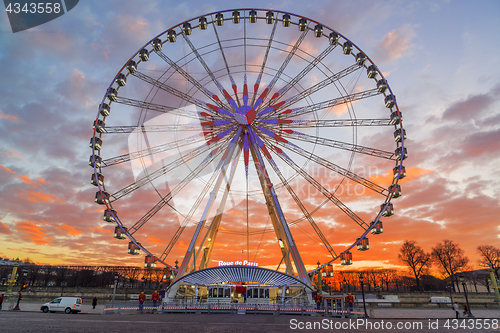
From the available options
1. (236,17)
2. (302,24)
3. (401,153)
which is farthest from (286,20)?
(401,153)

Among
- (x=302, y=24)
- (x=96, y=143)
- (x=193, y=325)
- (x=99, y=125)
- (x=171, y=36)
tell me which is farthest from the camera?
(x=171, y=36)

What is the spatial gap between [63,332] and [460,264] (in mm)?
91850

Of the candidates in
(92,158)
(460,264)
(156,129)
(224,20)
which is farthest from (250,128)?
(460,264)

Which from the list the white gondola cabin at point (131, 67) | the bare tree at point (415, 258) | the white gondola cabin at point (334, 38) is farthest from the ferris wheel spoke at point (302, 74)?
the bare tree at point (415, 258)

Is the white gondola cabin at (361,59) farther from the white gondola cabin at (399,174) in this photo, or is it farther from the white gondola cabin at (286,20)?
the white gondola cabin at (399,174)

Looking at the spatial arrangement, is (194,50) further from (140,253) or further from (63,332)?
(63,332)

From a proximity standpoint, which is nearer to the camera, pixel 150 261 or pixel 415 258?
pixel 150 261

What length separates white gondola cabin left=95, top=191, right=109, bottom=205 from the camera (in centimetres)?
2508

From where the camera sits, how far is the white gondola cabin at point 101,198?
25.1 meters

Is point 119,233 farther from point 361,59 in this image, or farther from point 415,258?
A: point 415,258

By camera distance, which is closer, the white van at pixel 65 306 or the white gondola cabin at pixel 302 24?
the white van at pixel 65 306

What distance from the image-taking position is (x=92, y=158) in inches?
1034

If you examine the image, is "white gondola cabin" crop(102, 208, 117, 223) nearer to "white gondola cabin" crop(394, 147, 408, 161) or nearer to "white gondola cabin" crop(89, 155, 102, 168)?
"white gondola cabin" crop(89, 155, 102, 168)

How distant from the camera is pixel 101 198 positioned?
2517cm
